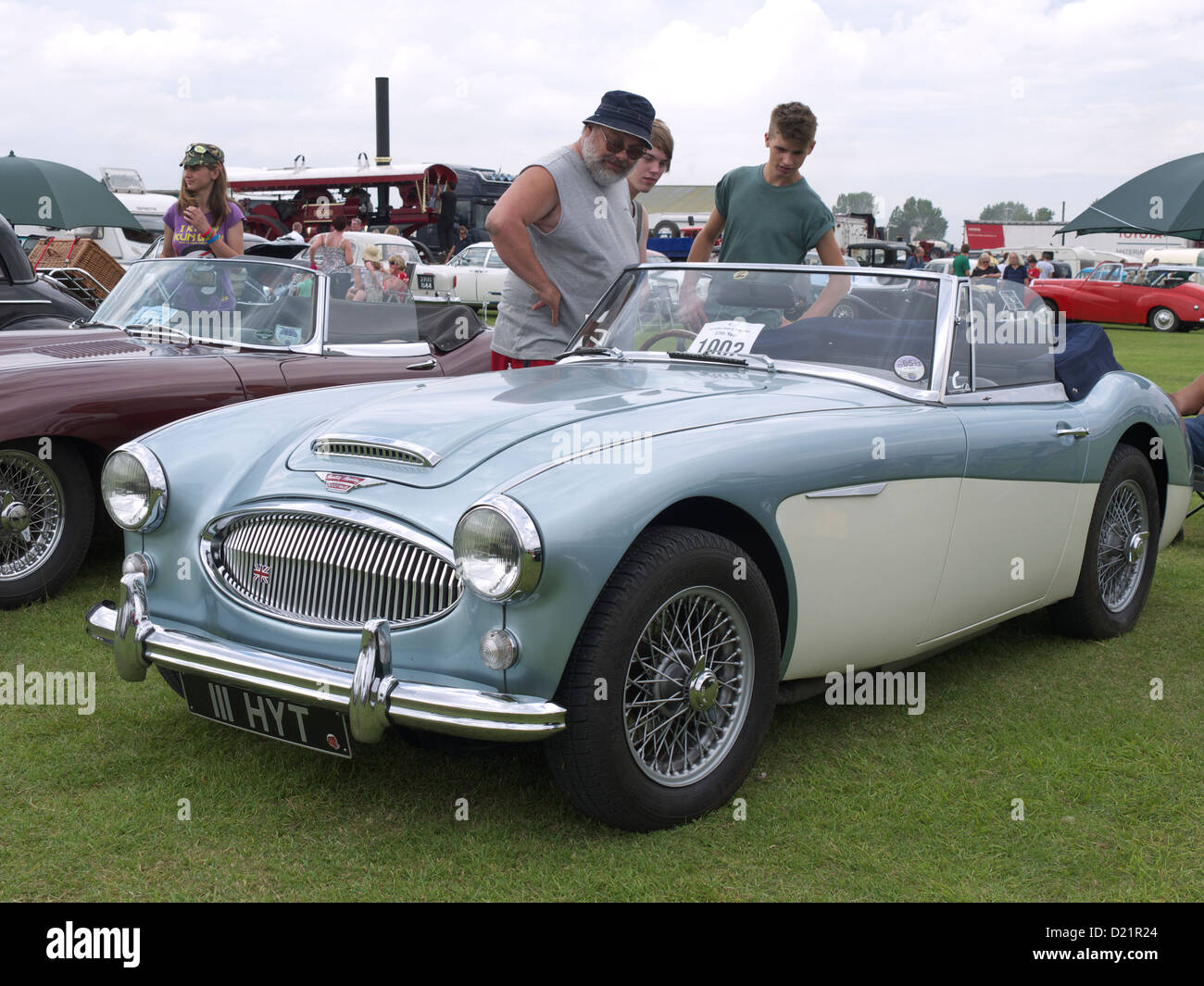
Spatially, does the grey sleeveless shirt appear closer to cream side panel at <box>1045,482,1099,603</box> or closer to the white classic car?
cream side panel at <box>1045,482,1099,603</box>

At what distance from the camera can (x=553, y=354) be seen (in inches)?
182

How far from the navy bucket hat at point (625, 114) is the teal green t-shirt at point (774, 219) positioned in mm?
1089

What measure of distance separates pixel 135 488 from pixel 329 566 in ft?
2.52

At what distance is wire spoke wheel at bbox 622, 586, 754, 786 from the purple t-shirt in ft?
13.6

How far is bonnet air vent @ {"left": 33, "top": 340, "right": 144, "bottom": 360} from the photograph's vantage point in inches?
200

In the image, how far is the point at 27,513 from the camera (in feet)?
15.2

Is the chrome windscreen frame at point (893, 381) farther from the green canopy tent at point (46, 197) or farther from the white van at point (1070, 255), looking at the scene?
the white van at point (1070, 255)

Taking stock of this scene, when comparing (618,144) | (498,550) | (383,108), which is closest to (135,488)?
(498,550)

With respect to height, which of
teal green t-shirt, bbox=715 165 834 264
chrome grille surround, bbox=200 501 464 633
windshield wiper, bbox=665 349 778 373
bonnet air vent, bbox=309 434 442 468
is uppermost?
teal green t-shirt, bbox=715 165 834 264

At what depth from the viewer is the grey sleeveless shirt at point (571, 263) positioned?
451 centimetres

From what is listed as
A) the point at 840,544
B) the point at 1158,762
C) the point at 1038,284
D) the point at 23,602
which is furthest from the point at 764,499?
the point at 1038,284

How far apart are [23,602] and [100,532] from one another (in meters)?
0.61

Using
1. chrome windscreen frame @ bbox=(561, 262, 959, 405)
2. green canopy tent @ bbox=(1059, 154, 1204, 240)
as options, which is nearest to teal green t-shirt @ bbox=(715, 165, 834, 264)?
chrome windscreen frame @ bbox=(561, 262, 959, 405)
